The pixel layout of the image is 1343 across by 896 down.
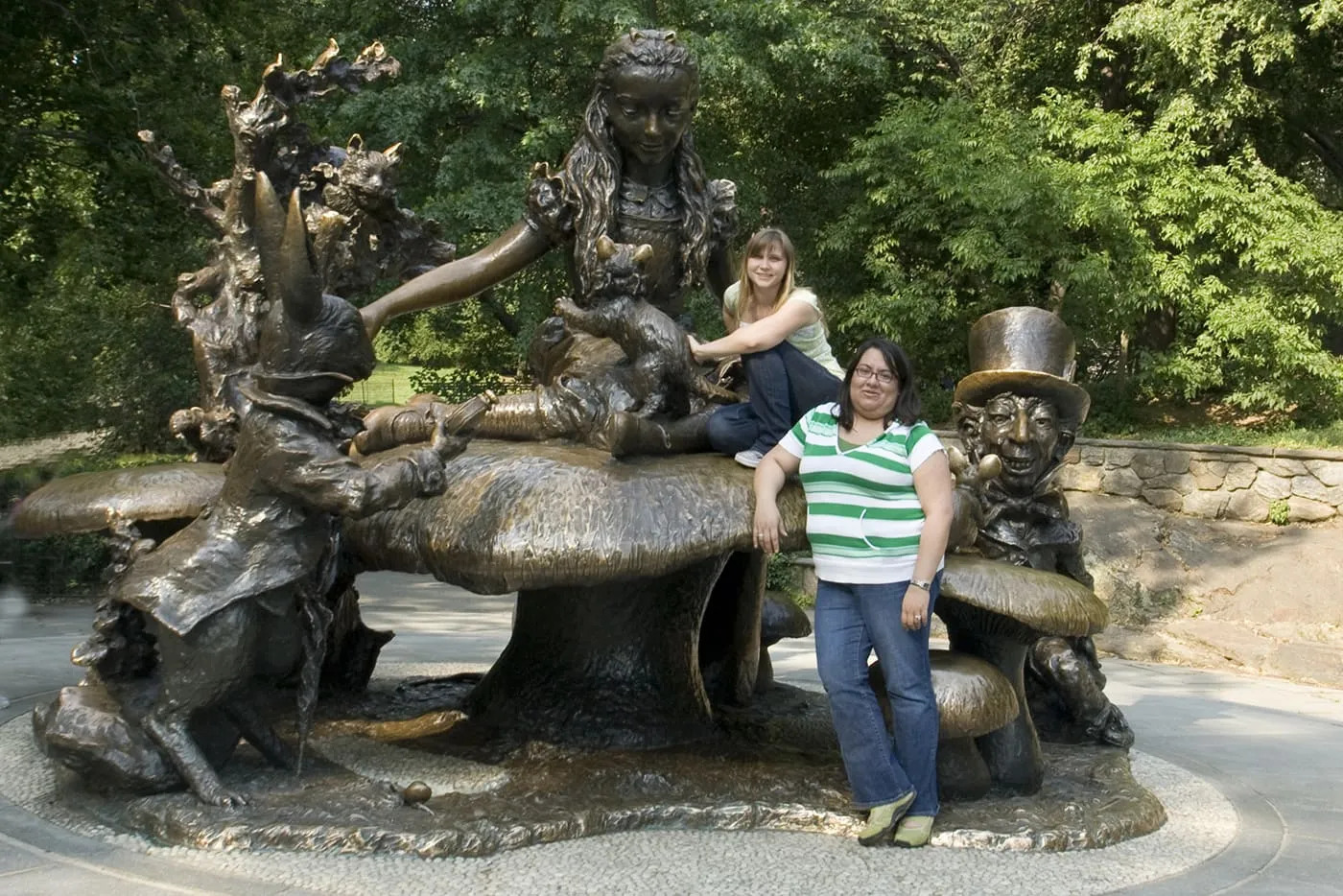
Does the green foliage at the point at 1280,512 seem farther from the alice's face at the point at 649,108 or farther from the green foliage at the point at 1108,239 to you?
the alice's face at the point at 649,108

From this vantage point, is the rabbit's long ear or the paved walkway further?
the rabbit's long ear

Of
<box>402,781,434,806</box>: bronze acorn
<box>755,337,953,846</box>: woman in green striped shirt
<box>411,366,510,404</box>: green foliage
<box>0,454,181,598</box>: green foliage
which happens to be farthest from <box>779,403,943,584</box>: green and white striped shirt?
<box>411,366,510,404</box>: green foliage

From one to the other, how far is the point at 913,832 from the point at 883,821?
103 millimetres

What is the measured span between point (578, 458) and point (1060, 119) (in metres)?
13.0

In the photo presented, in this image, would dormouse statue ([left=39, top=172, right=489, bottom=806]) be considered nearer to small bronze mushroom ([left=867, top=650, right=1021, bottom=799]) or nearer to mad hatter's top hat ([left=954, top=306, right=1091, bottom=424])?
small bronze mushroom ([left=867, top=650, right=1021, bottom=799])

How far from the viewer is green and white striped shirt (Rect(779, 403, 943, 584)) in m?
4.09

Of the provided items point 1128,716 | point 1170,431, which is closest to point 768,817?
point 1128,716

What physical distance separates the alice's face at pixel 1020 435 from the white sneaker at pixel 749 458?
1.26 meters

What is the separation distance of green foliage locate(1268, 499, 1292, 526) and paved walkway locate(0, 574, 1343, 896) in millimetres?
5290

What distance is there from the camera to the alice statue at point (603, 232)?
4.90m

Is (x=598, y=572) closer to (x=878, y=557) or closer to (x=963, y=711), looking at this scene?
(x=878, y=557)

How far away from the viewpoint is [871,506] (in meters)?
4.10

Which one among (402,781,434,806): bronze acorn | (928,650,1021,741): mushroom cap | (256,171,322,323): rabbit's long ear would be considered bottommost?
(402,781,434,806): bronze acorn

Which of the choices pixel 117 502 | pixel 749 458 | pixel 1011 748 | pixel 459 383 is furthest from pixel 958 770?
pixel 459 383
